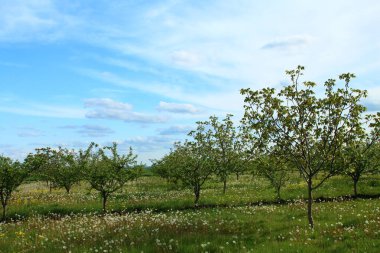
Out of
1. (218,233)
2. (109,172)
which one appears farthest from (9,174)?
(218,233)

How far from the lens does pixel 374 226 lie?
51.5 feet

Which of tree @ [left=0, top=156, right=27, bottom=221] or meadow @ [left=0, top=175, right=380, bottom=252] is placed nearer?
meadow @ [left=0, top=175, right=380, bottom=252]

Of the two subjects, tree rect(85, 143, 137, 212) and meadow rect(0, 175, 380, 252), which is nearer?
meadow rect(0, 175, 380, 252)

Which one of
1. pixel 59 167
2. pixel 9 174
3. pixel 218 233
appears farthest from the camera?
pixel 59 167

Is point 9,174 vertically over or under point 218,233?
over

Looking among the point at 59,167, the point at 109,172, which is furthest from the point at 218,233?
the point at 59,167

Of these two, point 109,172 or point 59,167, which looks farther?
point 59,167

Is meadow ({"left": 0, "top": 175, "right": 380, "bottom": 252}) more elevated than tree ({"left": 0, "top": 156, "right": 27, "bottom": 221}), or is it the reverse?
tree ({"left": 0, "top": 156, "right": 27, "bottom": 221})

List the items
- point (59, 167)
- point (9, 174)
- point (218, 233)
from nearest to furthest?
point (218, 233) → point (9, 174) → point (59, 167)

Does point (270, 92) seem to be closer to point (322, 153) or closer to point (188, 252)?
point (322, 153)

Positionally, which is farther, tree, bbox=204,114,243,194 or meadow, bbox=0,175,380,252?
tree, bbox=204,114,243,194

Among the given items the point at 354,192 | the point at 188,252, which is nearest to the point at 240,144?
the point at 354,192

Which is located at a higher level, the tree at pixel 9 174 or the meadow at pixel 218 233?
the tree at pixel 9 174

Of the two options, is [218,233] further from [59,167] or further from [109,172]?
[59,167]
